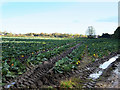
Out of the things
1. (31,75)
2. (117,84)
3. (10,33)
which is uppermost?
(10,33)

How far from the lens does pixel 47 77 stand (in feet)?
16.3

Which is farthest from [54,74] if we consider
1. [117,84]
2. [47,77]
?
[117,84]

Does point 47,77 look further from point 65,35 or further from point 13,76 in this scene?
point 65,35

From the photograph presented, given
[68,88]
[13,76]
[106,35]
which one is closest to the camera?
[68,88]

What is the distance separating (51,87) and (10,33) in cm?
4061

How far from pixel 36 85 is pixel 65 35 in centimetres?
4628

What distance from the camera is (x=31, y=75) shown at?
5.00 m

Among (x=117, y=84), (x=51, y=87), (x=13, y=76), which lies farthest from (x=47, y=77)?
(x=117, y=84)

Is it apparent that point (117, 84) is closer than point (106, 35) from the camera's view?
Yes

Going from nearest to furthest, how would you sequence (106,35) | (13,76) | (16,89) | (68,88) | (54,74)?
(16,89)
(68,88)
(13,76)
(54,74)
(106,35)

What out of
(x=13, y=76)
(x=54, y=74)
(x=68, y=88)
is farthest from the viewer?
(x=54, y=74)

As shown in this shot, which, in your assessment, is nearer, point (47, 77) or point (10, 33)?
point (47, 77)

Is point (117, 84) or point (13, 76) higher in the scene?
point (13, 76)

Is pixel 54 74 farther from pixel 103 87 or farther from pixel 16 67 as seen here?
pixel 103 87
